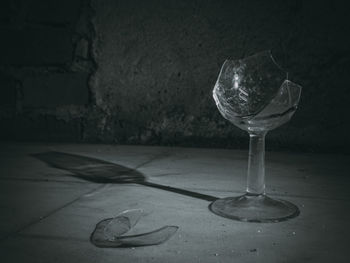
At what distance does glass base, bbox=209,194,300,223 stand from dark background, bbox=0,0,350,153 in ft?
3.69

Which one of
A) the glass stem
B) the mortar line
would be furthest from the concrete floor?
the glass stem

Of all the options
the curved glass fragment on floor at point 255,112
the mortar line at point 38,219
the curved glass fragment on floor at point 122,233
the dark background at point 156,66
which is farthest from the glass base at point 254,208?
the dark background at point 156,66

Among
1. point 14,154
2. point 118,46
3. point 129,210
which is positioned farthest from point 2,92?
point 129,210

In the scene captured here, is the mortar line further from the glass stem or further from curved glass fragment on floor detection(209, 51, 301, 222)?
the glass stem

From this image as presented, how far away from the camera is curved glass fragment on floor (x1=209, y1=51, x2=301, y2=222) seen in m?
1.37

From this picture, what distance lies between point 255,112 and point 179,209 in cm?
43

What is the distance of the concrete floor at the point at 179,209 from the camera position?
1.07 metres

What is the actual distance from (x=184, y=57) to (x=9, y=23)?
114cm

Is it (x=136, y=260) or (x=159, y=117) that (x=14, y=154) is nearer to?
(x=159, y=117)

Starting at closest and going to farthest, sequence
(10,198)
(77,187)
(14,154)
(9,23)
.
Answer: (10,198), (77,187), (14,154), (9,23)

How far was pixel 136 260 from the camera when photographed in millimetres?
1028

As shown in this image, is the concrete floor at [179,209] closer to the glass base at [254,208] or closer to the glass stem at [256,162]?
the glass base at [254,208]

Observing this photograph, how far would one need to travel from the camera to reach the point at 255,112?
1544 millimetres

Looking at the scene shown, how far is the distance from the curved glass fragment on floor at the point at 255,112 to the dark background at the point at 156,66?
0.84 meters
